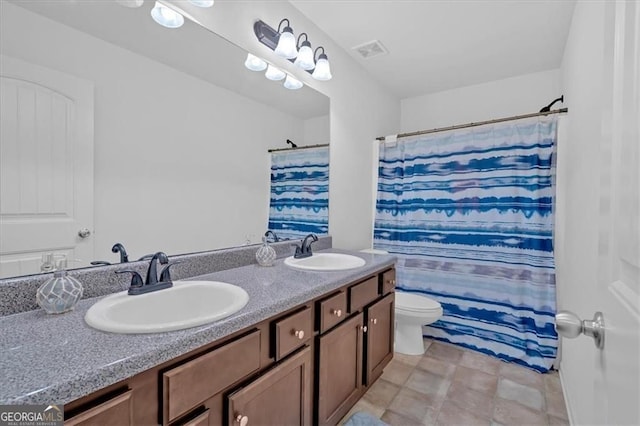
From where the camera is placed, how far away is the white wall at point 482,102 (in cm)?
251

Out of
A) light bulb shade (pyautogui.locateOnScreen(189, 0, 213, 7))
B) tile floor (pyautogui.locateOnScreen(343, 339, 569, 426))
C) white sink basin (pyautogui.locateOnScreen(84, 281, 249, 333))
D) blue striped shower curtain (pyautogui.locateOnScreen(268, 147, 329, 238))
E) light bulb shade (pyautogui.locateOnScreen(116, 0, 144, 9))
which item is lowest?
tile floor (pyautogui.locateOnScreen(343, 339, 569, 426))

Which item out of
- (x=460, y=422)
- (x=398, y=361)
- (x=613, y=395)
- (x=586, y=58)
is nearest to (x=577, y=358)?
(x=460, y=422)

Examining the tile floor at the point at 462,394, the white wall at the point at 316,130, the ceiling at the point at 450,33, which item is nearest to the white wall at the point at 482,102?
the ceiling at the point at 450,33

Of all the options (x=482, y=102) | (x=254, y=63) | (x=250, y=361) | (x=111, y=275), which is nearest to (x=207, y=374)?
(x=250, y=361)

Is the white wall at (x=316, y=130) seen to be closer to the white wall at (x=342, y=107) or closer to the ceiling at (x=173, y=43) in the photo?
the white wall at (x=342, y=107)

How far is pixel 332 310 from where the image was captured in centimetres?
127

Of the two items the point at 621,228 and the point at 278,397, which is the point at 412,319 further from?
the point at 621,228

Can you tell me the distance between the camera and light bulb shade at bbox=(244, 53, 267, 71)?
5.08 ft

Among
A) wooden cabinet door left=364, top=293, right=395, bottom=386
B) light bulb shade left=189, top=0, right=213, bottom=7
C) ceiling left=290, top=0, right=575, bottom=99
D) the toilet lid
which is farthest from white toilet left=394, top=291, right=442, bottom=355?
light bulb shade left=189, top=0, right=213, bottom=7

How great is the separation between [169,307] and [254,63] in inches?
51.7

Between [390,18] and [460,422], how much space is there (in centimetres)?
247

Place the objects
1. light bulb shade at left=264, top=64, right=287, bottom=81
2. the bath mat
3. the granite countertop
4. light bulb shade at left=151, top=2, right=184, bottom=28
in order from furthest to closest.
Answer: light bulb shade at left=264, top=64, right=287, bottom=81, the bath mat, light bulb shade at left=151, top=2, right=184, bottom=28, the granite countertop

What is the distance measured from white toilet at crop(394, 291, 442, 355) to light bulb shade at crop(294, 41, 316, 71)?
1.79 metres

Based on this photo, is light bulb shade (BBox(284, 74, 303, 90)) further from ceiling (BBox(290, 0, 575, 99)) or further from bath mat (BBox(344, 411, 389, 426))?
bath mat (BBox(344, 411, 389, 426))
